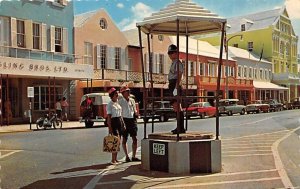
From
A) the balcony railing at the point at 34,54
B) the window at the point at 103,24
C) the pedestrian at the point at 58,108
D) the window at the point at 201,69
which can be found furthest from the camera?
the window at the point at 201,69

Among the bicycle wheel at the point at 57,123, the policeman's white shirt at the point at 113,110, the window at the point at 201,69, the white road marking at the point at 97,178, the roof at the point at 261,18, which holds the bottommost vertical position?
the white road marking at the point at 97,178

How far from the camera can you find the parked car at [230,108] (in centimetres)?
3192

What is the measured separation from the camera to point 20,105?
22.4 m

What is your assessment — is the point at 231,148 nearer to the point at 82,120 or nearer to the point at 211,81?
the point at 82,120

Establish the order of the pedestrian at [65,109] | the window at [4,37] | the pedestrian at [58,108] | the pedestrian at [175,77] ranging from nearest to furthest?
the pedestrian at [175,77] → the window at [4,37] → the pedestrian at [58,108] → the pedestrian at [65,109]

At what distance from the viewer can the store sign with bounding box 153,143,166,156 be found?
669 centimetres

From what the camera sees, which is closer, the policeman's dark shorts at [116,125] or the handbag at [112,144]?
the handbag at [112,144]

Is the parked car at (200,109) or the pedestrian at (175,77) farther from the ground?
the pedestrian at (175,77)

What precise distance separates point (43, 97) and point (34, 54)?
261 centimetres

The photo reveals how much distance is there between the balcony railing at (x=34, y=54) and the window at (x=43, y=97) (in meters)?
1.63

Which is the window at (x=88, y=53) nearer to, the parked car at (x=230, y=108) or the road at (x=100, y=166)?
the parked car at (x=230, y=108)

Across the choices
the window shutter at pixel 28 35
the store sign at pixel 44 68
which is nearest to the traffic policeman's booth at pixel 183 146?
the store sign at pixel 44 68

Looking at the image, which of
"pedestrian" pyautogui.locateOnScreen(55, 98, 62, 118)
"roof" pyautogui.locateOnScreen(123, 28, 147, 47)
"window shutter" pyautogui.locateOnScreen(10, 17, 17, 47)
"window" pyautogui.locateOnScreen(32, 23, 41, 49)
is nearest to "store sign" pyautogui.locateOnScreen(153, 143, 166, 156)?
"pedestrian" pyautogui.locateOnScreen(55, 98, 62, 118)

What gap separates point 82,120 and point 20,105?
3.96m
